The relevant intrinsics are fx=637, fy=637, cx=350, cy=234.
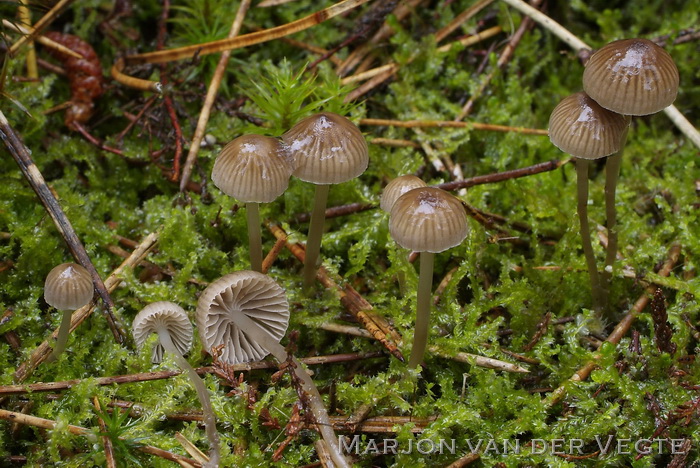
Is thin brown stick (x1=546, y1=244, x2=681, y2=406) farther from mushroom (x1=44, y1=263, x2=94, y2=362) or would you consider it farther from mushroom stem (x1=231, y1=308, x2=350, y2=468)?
mushroom (x1=44, y1=263, x2=94, y2=362)

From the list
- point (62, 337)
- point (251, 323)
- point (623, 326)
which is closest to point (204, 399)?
point (251, 323)

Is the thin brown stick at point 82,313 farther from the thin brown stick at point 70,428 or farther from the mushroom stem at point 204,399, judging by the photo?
the mushroom stem at point 204,399

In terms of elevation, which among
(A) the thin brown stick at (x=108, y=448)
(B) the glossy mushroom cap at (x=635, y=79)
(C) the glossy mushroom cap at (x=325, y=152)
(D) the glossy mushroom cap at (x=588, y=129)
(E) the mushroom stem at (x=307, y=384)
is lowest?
(A) the thin brown stick at (x=108, y=448)

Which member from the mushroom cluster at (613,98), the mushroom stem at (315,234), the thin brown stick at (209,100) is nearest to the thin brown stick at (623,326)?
the mushroom cluster at (613,98)

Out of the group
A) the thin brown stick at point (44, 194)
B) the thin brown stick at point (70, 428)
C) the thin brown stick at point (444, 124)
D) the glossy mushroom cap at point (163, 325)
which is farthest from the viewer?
the thin brown stick at point (444, 124)

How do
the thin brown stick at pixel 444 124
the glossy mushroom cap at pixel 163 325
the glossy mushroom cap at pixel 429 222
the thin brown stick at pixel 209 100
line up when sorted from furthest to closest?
the thin brown stick at pixel 444 124 → the thin brown stick at pixel 209 100 → the glossy mushroom cap at pixel 163 325 → the glossy mushroom cap at pixel 429 222

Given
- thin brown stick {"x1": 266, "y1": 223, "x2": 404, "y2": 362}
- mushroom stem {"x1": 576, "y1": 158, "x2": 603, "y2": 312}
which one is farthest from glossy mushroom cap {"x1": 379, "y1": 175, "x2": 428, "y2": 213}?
mushroom stem {"x1": 576, "y1": 158, "x2": 603, "y2": 312}

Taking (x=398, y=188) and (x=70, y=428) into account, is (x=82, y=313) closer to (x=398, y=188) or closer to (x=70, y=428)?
(x=70, y=428)
